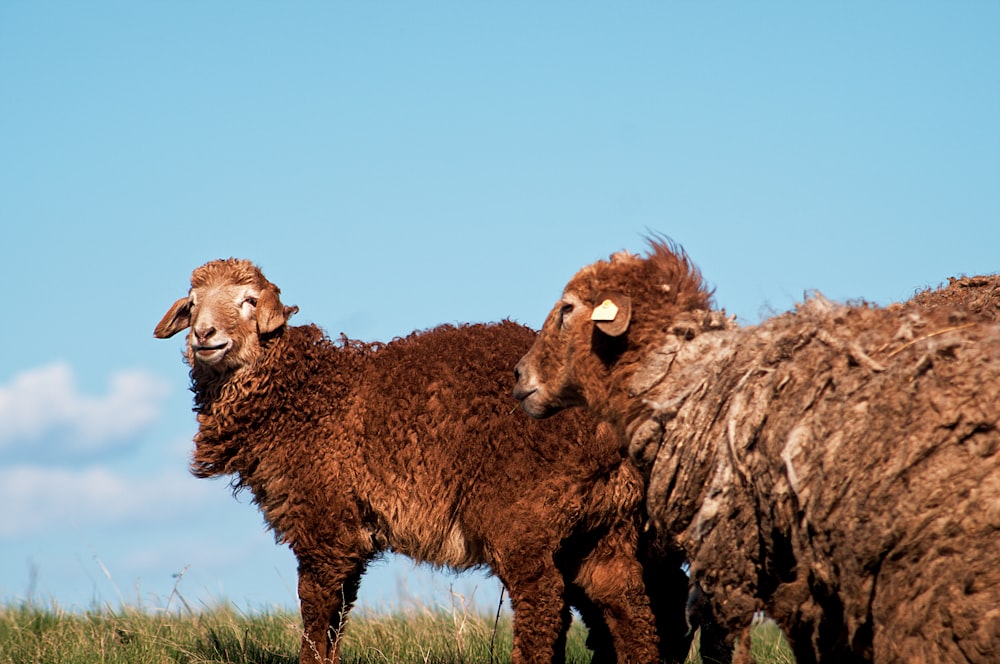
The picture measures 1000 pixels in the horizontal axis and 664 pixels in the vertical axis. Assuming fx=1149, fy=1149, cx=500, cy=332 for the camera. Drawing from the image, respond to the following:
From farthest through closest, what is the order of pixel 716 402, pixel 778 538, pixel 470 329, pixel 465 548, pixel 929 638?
pixel 470 329 → pixel 465 548 → pixel 716 402 → pixel 778 538 → pixel 929 638

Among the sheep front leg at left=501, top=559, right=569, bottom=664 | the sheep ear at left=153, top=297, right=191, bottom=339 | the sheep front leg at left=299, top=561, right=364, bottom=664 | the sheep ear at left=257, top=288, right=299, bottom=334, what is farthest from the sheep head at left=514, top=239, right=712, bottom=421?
the sheep ear at left=153, top=297, right=191, bottom=339

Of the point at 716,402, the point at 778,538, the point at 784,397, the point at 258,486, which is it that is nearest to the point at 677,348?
the point at 716,402

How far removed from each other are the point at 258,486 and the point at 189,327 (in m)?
1.24

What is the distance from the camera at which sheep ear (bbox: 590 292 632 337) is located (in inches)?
227

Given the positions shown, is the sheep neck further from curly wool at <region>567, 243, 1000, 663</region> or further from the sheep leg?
curly wool at <region>567, 243, 1000, 663</region>

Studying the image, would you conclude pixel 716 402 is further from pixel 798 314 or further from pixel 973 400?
pixel 973 400

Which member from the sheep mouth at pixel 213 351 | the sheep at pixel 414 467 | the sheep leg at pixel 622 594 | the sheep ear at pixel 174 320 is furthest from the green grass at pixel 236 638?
the sheep ear at pixel 174 320

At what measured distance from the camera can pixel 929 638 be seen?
175 inches

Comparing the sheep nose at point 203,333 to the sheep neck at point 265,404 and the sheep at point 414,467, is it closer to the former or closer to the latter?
the sheep at point 414,467

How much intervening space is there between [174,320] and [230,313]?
0.64 metres

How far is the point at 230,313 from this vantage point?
7781 millimetres

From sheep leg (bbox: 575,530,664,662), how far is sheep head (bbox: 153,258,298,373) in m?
2.69

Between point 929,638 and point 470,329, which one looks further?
point 470,329

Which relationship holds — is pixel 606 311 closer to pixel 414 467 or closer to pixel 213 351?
pixel 414 467
